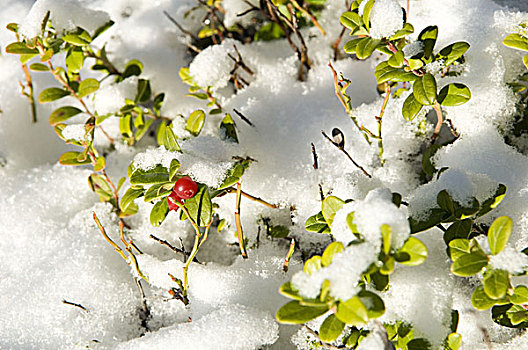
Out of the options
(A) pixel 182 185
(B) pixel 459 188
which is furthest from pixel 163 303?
(B) pixel 459 188

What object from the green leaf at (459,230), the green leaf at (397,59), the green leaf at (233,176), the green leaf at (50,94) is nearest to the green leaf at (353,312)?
the green leaf at (459,230)

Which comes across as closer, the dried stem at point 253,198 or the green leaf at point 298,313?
the green leaf at point 298,313

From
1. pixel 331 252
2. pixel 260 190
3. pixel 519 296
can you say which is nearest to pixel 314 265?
pixel 331 252

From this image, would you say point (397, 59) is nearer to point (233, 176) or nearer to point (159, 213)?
point (233, 176)

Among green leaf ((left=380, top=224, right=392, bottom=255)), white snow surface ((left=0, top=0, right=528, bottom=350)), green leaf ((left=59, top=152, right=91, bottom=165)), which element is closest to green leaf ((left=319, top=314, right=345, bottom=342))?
white snow surface ((left=0, top=0, right=528, bottom=350))

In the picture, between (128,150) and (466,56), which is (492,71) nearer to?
(466,56)

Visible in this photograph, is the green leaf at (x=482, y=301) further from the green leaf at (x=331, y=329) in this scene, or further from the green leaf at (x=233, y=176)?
the green leaf at (x=233, y=176)

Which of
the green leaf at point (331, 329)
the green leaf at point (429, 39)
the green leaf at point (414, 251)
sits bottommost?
the green leaf at point (331, 329)
